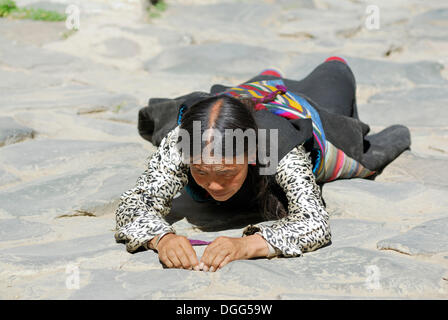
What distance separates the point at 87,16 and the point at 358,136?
4835 millimetres

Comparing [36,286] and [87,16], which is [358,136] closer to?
[36,286]

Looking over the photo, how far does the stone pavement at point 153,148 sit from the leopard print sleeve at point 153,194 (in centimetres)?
11

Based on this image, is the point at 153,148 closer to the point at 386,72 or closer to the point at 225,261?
the point at 225,261

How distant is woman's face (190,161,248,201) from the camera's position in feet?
8.39

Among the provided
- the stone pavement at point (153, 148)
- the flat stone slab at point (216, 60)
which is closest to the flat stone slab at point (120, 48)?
the stone pavement at point (153, 148)

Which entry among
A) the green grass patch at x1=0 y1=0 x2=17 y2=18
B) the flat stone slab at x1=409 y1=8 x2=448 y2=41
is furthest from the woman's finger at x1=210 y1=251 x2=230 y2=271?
the green grass patch at x1=0 y1=0 x2=17 y2=18

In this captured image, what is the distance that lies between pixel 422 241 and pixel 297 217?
543 millimetres

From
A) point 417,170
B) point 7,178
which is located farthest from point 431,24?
point 7,178

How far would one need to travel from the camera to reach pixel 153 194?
285 centimetres

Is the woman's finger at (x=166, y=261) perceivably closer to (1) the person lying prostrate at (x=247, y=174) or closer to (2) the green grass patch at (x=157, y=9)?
(1) the person lying prostrate at (x=247, y=174)

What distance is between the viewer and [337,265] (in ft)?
8.08

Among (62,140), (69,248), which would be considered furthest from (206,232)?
(62,140)

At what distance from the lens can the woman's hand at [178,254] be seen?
7.89ft

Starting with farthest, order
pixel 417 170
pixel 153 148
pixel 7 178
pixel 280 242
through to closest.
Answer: pixel 153 148, pixel 417 170, pixel 7 178, pixel 280 242
